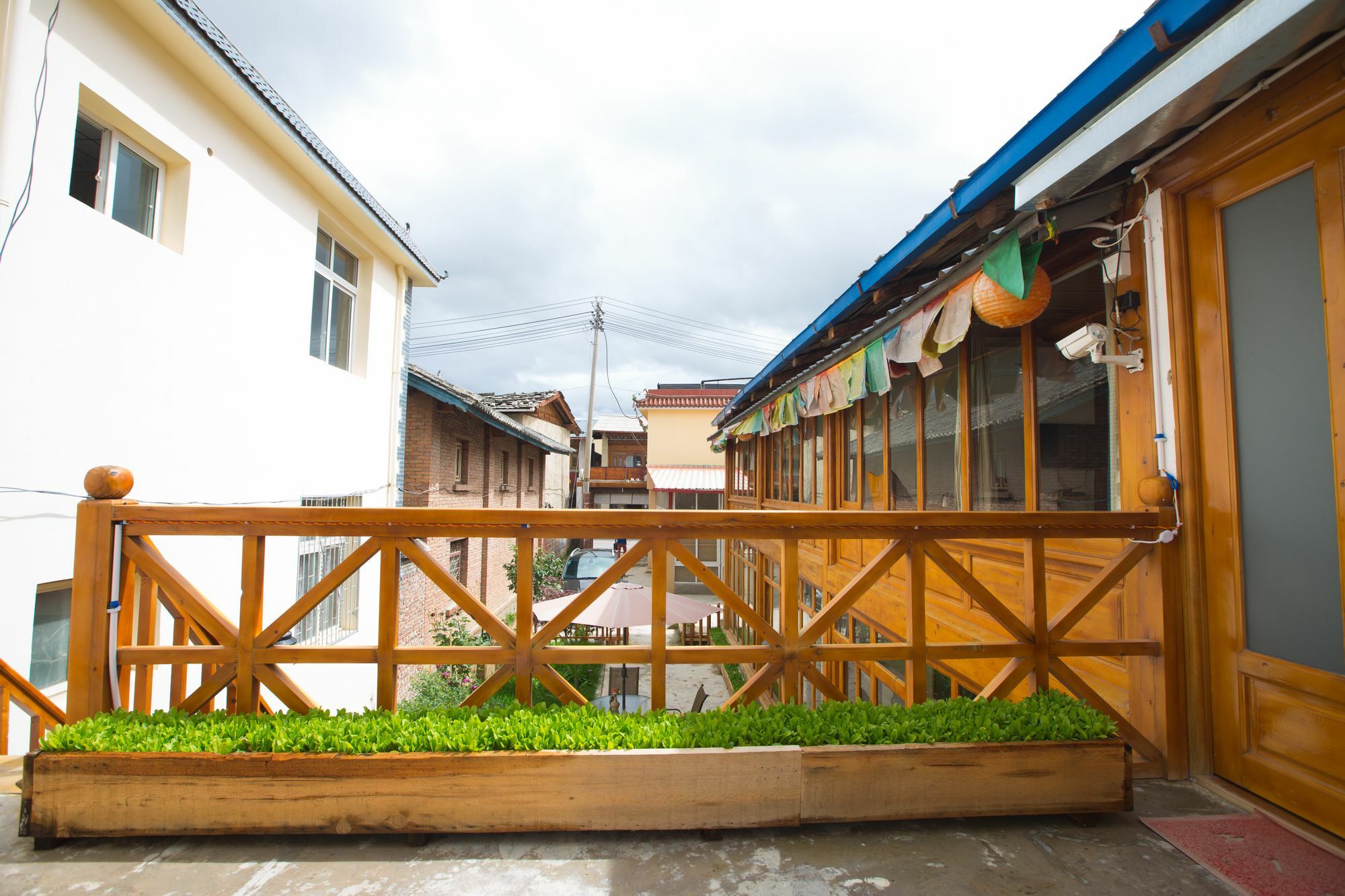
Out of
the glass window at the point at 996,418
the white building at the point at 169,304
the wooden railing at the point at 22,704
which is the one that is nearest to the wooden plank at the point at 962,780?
the glass window at the point at 996,418

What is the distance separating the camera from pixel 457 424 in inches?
489

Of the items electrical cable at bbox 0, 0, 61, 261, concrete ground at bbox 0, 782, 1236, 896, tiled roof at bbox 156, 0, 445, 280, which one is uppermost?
tiled roof at bbox 156, 0, 445, 280

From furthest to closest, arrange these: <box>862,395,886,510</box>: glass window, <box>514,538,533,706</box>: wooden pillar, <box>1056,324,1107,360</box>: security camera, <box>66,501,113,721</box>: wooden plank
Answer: <box>862,395,886,510</box>: glass window, <box>1056,324,1107,360</box>: security camera, <box>514,538,533,706</box>: wooden pillar, <box>66,501,113,721</box>: wooden plank

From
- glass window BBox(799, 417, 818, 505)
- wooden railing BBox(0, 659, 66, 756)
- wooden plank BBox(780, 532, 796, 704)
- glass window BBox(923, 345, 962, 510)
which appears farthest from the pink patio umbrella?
wooden plank BBox(780, 532, 796, 704)

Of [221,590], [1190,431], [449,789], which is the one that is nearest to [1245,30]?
[1190,431]

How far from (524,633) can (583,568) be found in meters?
16.0

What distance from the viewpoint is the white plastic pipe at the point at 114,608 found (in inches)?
96.0

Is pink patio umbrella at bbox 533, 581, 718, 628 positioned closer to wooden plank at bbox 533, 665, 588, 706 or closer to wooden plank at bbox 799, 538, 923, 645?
wooden plank at bbox 533, 665, 588, 706

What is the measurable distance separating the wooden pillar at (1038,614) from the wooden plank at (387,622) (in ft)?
8.85

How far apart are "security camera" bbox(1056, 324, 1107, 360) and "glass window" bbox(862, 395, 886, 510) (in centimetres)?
292

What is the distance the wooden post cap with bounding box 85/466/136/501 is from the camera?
2.45 m

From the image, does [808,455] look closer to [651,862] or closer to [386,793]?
[651,862]

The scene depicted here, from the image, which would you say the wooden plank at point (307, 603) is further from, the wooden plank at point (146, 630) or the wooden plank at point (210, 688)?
the wooden plank at point (146, 630)

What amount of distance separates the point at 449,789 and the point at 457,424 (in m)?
11.0
